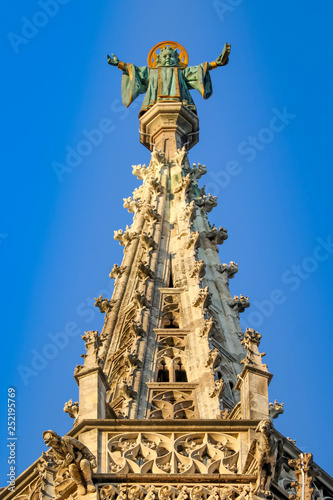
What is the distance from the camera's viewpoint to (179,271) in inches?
1673

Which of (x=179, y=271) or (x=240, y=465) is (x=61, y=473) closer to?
(x=240, y=465)

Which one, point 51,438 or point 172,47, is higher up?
point 172,47

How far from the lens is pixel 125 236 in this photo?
46.7 metres

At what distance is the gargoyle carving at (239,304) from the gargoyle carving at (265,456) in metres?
13.4

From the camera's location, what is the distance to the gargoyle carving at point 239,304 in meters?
42.4

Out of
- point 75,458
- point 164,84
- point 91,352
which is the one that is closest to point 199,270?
point 91,352

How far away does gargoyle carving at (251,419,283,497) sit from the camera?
1126 inches

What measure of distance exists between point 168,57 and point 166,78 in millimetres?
1714

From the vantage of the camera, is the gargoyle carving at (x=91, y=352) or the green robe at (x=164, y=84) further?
the green robe at (x=164, y=84)

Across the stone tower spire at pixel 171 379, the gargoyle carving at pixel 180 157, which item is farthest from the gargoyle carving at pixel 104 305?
the gargoyle carving at pixel 180 157

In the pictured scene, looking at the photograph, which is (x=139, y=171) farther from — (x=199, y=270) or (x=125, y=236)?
(x=199, y=270)

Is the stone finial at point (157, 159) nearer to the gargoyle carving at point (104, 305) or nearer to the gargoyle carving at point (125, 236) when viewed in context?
the gargoyle carving at point (125, 236)

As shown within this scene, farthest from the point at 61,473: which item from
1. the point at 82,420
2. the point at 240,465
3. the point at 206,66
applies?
the point at 206,66

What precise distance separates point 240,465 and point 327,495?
3.65 meters
